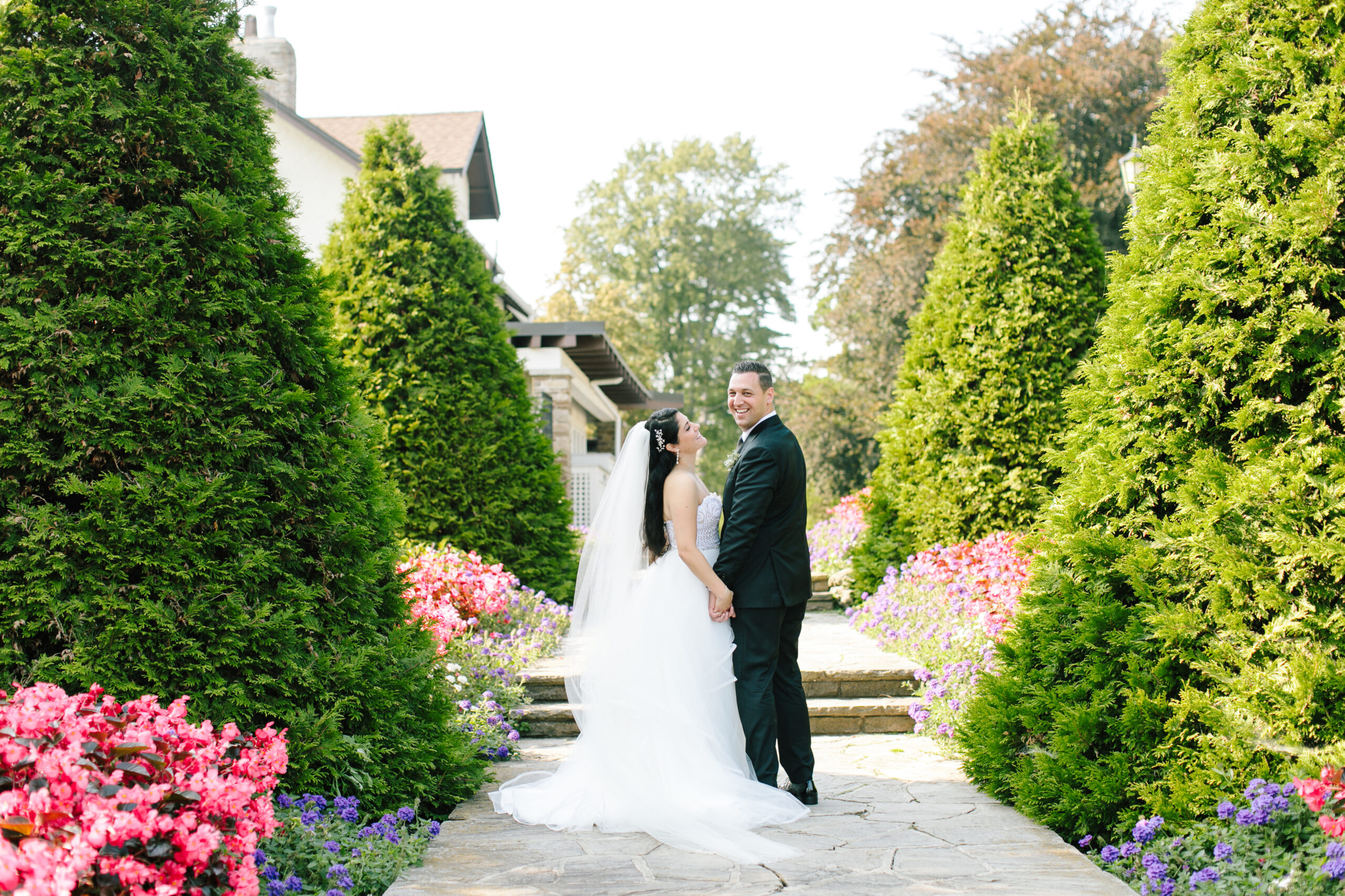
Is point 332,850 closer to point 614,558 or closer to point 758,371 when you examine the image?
point 614,558

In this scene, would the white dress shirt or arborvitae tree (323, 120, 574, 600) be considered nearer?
the white dress shirt

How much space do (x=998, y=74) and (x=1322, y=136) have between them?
18269mm

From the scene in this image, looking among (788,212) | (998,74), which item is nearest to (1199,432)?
(998,74)

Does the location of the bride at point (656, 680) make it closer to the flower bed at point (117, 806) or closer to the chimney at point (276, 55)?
the flower bed at point (117, 806)

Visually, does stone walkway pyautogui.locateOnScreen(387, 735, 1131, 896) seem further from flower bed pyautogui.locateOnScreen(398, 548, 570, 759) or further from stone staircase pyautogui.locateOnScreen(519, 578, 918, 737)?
stone staircase pyautogui.locateOnScreen(519, 578, 918, 737)

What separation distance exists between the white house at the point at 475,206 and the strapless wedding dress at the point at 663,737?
33.8ft

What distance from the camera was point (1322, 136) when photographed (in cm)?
392

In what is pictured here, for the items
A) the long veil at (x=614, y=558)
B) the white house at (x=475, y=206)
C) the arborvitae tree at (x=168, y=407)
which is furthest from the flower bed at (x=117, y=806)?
the white house at (x=475, y=206)

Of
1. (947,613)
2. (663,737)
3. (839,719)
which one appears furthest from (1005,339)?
(663,737)

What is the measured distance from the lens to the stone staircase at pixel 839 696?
22.4 feet

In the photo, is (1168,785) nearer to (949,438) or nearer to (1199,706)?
(1199,706)

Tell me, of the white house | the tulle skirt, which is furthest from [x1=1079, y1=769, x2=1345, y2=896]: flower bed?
the white house

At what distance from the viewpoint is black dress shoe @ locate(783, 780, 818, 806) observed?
4.92 m

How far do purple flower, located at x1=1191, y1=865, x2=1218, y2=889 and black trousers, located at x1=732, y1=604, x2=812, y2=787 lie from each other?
1813mm
